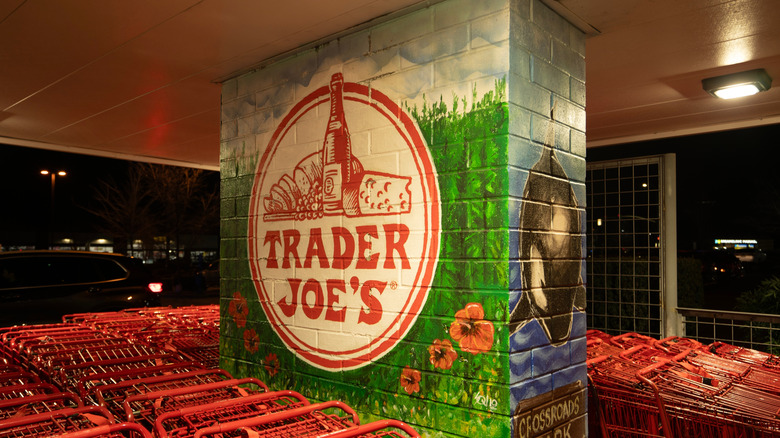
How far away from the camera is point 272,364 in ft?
11.5

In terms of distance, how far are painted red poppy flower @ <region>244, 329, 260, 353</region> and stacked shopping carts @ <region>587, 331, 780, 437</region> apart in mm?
2163

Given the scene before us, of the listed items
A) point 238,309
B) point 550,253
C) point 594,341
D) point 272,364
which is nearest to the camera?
point 550,253

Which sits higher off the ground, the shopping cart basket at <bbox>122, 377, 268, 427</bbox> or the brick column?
the brick column

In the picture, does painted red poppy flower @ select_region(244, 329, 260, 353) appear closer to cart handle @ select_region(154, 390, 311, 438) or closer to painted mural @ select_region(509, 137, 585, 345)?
cart handle @ select_region(154, 390, 311, 438)

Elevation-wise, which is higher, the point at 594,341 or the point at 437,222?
the point at 437,222

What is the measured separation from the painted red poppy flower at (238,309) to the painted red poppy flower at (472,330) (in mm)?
1747

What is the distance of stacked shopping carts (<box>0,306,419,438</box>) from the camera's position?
84.1 inches

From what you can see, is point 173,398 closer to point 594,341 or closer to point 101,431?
point 101,431

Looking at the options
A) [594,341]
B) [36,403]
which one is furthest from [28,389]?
[594,341]

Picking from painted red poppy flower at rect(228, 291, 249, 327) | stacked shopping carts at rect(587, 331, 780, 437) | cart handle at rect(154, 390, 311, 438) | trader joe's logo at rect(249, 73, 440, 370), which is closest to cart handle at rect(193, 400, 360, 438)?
cart handle at rect(154, 390, 311, 438)

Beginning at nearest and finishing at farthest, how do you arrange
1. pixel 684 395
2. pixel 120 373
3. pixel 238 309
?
pixel 120 373 → pixel 684 395 → pixel 238 309

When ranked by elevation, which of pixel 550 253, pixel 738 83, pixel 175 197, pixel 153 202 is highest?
pixel 175 197

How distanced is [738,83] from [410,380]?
3.24m
